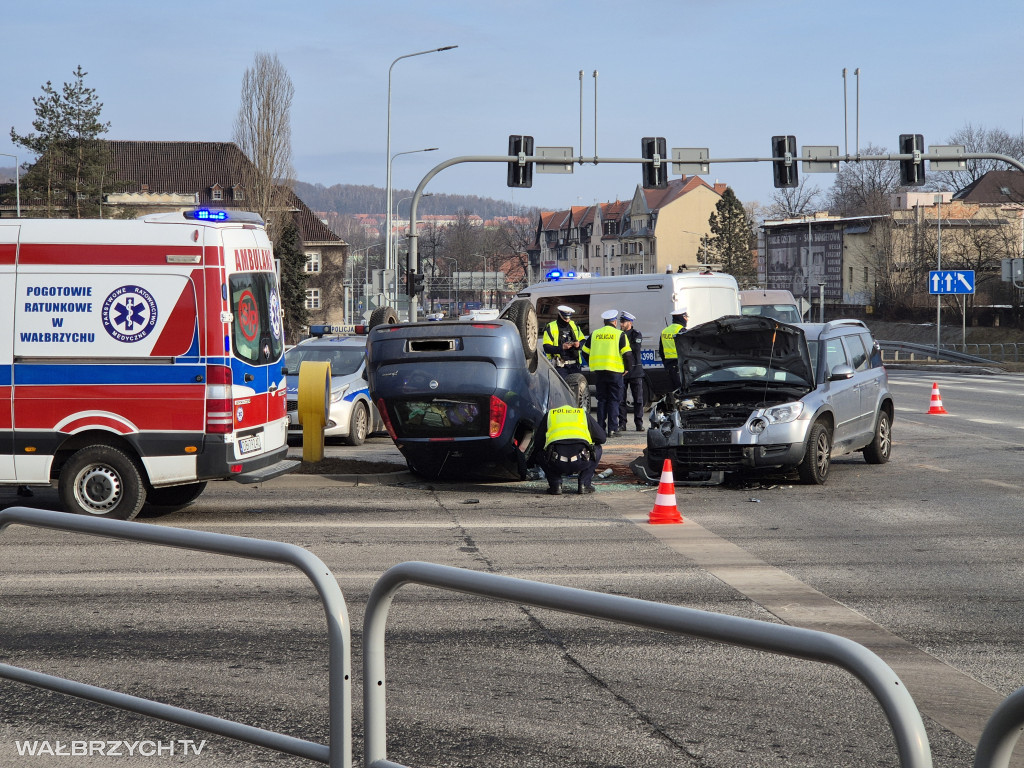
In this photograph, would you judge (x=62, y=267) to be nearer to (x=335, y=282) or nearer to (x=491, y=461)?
(x=491, y=461)

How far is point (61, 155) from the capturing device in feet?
196

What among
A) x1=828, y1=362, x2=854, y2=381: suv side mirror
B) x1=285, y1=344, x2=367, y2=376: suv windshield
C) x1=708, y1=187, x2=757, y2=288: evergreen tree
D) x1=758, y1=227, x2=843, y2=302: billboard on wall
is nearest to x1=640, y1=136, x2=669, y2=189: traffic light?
x1=285, y1=344, x2=367, y2=376: suv windshield

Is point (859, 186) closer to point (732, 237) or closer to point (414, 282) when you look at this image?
point (732, 237)

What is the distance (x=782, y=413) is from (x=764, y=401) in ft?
2.12

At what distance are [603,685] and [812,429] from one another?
9680 millimetres

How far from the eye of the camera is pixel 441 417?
12375mm

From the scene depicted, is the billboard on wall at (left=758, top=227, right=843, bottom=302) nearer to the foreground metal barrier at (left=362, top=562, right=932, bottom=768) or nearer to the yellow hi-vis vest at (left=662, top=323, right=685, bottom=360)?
the yellow hi-vis vest at (left=662, top=323, right=685, bottom=360)

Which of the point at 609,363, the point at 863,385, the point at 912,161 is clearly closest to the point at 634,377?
the point at 609,363

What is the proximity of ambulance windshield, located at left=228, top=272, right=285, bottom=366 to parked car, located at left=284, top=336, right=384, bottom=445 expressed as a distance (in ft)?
15.8

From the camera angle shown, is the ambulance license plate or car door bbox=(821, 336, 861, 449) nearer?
the ambulance license plate

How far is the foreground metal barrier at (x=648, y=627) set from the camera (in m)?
2.21

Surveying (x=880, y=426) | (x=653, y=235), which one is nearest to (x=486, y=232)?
(x=653, y=235)

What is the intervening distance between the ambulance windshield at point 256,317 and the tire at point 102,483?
1427mm

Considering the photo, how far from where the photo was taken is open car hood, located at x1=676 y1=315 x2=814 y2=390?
42.5 feet
